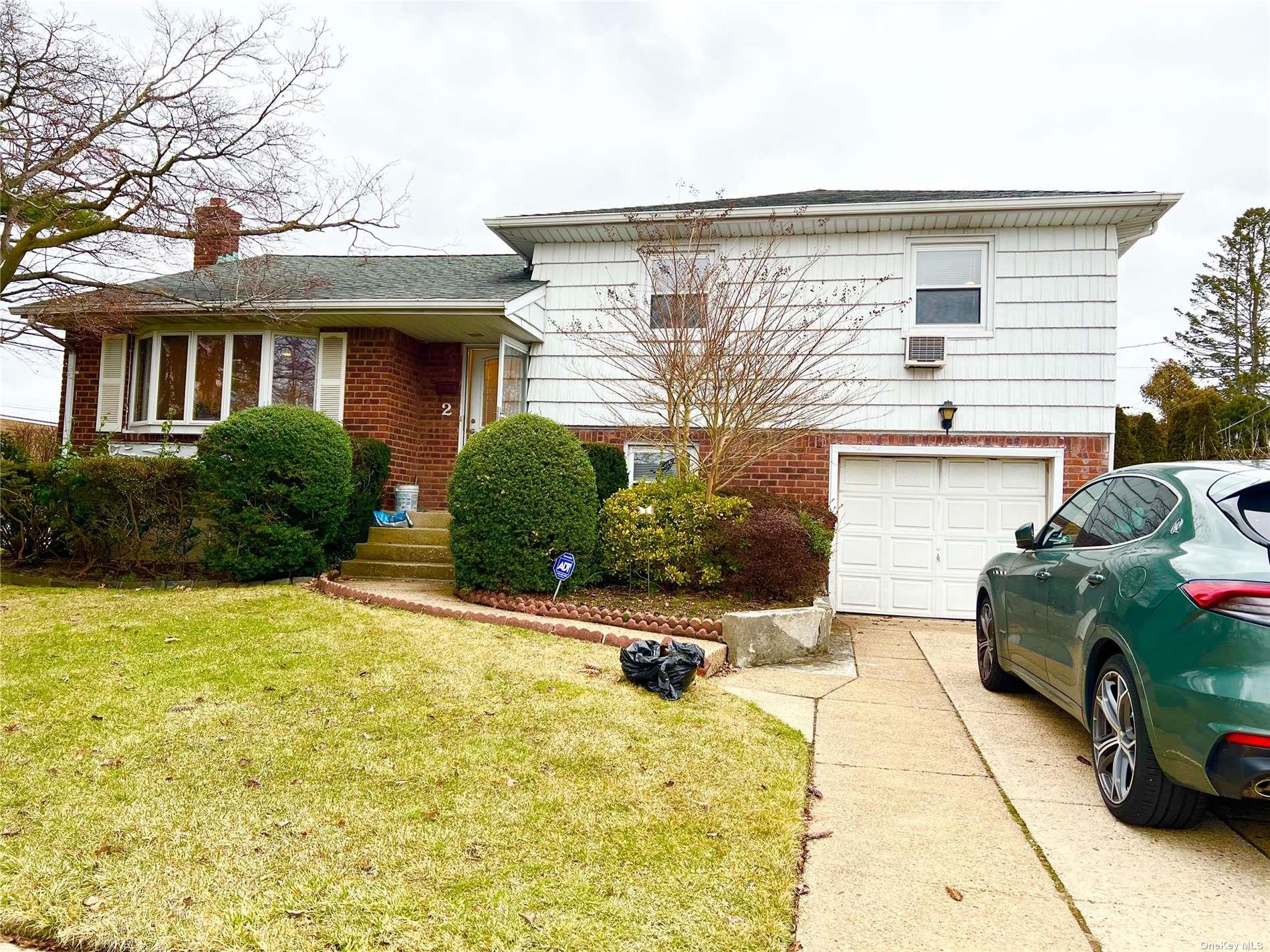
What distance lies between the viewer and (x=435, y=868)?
269 centimetres

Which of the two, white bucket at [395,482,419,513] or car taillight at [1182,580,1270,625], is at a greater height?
white bucket at [395,482,419,513]

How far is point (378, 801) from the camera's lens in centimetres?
322

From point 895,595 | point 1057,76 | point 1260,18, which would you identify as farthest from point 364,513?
point 1260,18

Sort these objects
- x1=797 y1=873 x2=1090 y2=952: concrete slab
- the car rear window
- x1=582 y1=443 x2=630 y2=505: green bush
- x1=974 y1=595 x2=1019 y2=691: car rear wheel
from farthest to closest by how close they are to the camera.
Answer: x1=582 y1=443 x2=630 y2=505: green bush, x1=974 y1=595 x2=1019 y2=691: car rear wheel, the car rear window, x1=797 y1=873 x2=1090 y2=952: concrete slab

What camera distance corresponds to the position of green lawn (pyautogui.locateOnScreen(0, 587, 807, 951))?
238 cm

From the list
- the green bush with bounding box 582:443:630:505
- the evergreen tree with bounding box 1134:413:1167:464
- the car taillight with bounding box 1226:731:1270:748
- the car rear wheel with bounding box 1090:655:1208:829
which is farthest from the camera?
the evergreen tree with bounding box 1134:413:1167:464

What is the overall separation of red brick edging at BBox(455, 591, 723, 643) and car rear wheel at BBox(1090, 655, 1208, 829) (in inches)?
136

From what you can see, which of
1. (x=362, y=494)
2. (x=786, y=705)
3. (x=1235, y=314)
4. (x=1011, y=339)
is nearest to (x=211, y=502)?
(x=362, y=494)

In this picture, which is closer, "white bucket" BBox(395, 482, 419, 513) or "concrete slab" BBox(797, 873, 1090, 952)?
"concrete slab" BBox(797, 873, 1090, 952)

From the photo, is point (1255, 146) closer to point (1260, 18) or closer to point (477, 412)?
point (1260, 18)

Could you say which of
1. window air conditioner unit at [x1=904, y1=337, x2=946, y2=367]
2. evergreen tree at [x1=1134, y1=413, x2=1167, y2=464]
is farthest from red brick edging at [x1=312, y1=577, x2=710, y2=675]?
evergreen tree at [x1=1134, y1=413, x2=1167, y2=464]

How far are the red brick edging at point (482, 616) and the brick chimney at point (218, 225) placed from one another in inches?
207

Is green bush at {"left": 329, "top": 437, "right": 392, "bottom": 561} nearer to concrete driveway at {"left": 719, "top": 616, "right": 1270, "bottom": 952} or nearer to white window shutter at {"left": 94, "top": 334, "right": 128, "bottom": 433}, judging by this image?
white window shutter at {"left": 94, "top": 334, "right": 128, "bottom": 433}

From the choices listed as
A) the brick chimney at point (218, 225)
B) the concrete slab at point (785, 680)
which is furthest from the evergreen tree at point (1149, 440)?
the brick chimney at point (218, 225)
